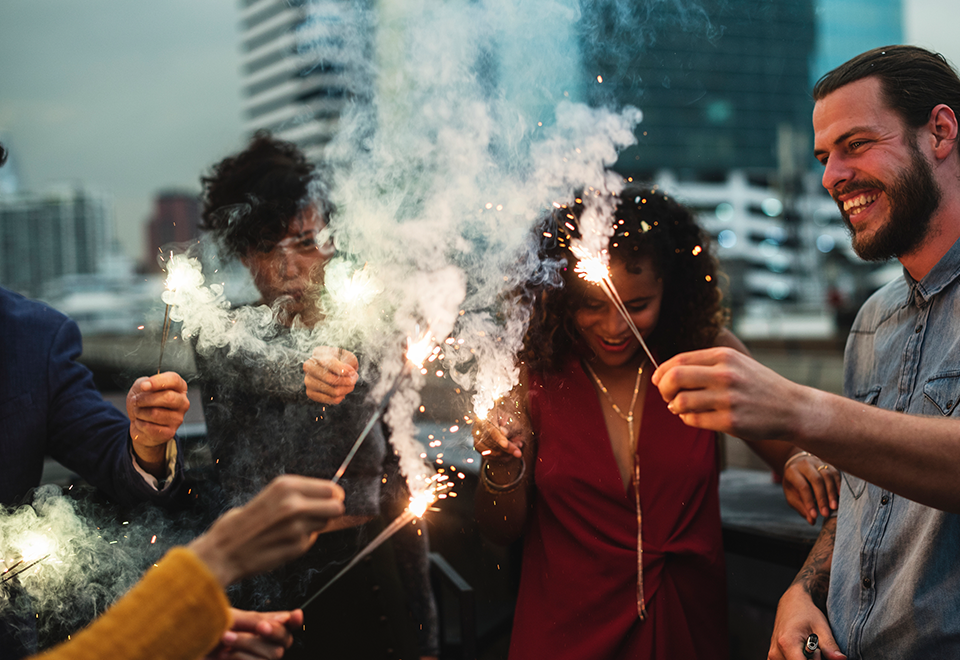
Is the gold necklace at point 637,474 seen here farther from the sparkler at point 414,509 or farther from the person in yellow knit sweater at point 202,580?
the person in yellow knit sweater at point 202,580

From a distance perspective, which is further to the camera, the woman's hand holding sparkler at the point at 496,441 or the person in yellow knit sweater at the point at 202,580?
the woman's hand holding sparkler at the point at 496,441

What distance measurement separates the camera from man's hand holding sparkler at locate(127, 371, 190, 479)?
1.88 m

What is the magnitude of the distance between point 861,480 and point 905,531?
0.24m

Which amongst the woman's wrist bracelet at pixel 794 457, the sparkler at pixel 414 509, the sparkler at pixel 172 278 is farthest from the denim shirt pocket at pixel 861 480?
the sparkler at pixel 172 278

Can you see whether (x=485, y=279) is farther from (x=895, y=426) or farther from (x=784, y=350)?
(x=784, y=350)

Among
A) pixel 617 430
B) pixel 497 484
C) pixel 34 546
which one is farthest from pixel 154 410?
pixel 617 430

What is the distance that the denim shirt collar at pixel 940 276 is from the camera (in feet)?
6.09

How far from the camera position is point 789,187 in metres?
33.3

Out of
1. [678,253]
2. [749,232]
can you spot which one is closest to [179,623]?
[678,253]

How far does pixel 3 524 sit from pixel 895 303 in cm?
314

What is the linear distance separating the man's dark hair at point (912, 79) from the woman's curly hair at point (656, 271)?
31.5 inches

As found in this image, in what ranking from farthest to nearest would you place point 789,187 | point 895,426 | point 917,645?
point 789,187, point 917,645, point 895,426

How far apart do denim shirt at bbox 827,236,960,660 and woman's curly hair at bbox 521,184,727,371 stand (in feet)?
2.22

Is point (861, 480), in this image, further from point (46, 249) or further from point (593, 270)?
point (46, 249)
